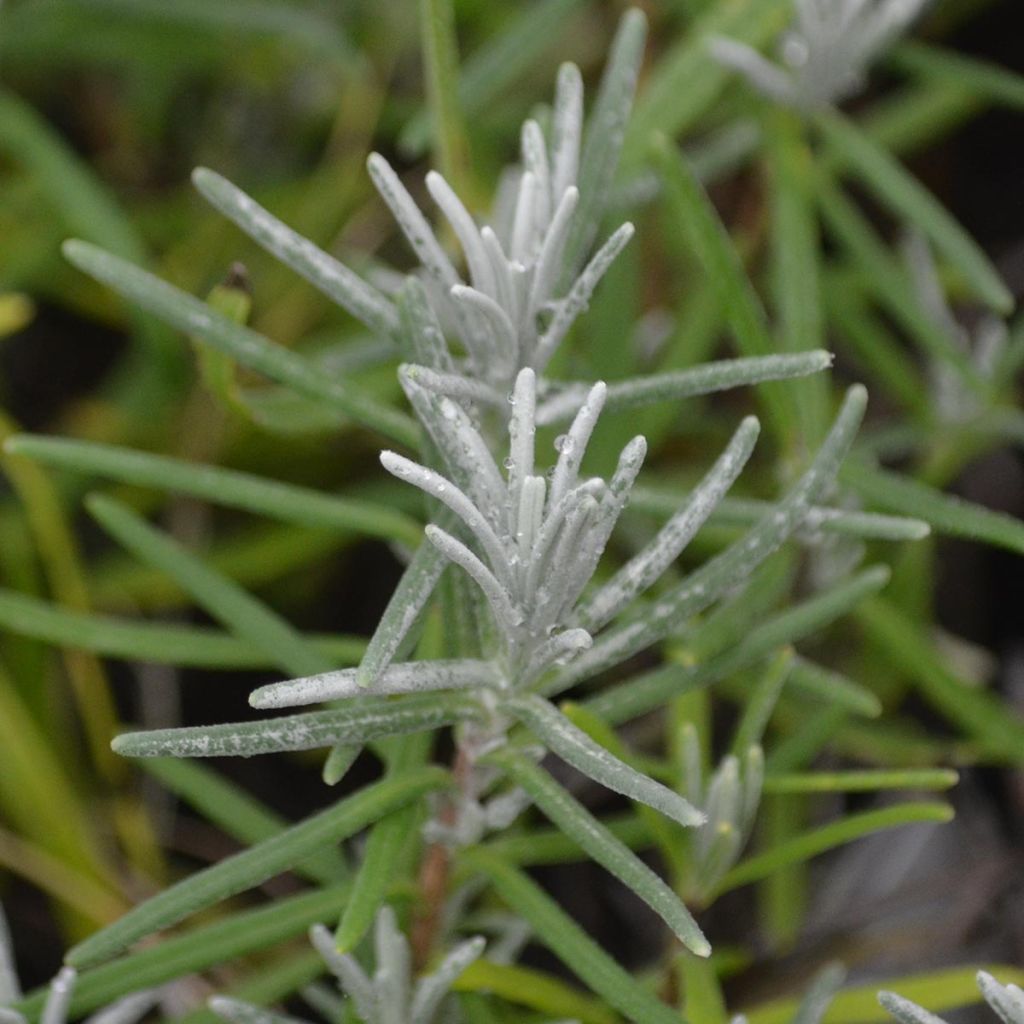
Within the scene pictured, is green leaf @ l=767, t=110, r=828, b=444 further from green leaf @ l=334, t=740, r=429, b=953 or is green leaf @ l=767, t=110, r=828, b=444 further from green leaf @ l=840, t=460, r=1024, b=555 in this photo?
green leaf @ l=334, t=740, r=429, b=953

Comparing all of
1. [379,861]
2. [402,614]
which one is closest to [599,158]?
[402,614]

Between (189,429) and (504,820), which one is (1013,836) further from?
(189,429)

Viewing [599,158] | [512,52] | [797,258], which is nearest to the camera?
[599,158]

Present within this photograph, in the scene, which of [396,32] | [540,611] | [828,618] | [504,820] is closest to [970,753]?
[828,618]

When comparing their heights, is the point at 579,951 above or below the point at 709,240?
below

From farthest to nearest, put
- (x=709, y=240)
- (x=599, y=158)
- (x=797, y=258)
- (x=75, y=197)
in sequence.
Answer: (x=75, y=197) → (x=797, y=258) → (x=709, y=240) → (x=599, y=158)

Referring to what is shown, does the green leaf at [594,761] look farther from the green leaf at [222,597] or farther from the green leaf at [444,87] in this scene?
the green leaf at [444,87]

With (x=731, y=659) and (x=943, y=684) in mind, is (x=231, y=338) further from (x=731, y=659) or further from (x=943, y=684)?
(x=943, y=684)

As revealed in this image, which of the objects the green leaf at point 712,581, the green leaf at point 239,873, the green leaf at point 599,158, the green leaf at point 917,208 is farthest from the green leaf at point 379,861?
the green leaf at point 917,208
